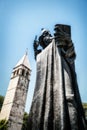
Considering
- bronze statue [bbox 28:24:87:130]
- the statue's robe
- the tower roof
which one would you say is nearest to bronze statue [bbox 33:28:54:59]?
bronze statue [bbox 28:24:87:130]

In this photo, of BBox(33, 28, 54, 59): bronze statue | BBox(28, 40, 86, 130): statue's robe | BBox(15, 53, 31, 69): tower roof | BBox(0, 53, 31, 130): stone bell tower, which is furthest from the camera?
BBox(15, 53, 31, 69): tower roof

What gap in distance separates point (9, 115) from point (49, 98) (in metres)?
42.8

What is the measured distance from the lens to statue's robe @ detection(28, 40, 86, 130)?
10.6 feet

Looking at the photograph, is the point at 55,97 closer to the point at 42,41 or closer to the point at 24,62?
the point at 42,41

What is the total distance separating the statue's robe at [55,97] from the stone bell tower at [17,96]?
40584 mm

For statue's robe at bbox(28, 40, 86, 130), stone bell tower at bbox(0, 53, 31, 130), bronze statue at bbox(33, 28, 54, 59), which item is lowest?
statue's robe at bbox(28, 40, 86, 130)

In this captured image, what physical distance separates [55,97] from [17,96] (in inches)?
1882

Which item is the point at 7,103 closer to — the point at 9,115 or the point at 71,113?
the point at 9,115

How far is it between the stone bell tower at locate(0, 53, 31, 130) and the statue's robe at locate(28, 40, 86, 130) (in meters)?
40.6

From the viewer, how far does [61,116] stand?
10.4 feet

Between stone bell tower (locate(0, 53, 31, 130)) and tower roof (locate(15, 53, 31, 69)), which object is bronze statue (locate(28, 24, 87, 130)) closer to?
stone bell tower (locate(0, 53, 31, 130))

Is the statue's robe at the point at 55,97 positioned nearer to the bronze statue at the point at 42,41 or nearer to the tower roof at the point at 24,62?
the bronze statue at the point at 42,41

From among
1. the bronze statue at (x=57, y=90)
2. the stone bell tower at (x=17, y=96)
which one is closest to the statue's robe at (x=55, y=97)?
the bronze statue at (x=57, y=90)

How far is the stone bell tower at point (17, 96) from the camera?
44656mm
